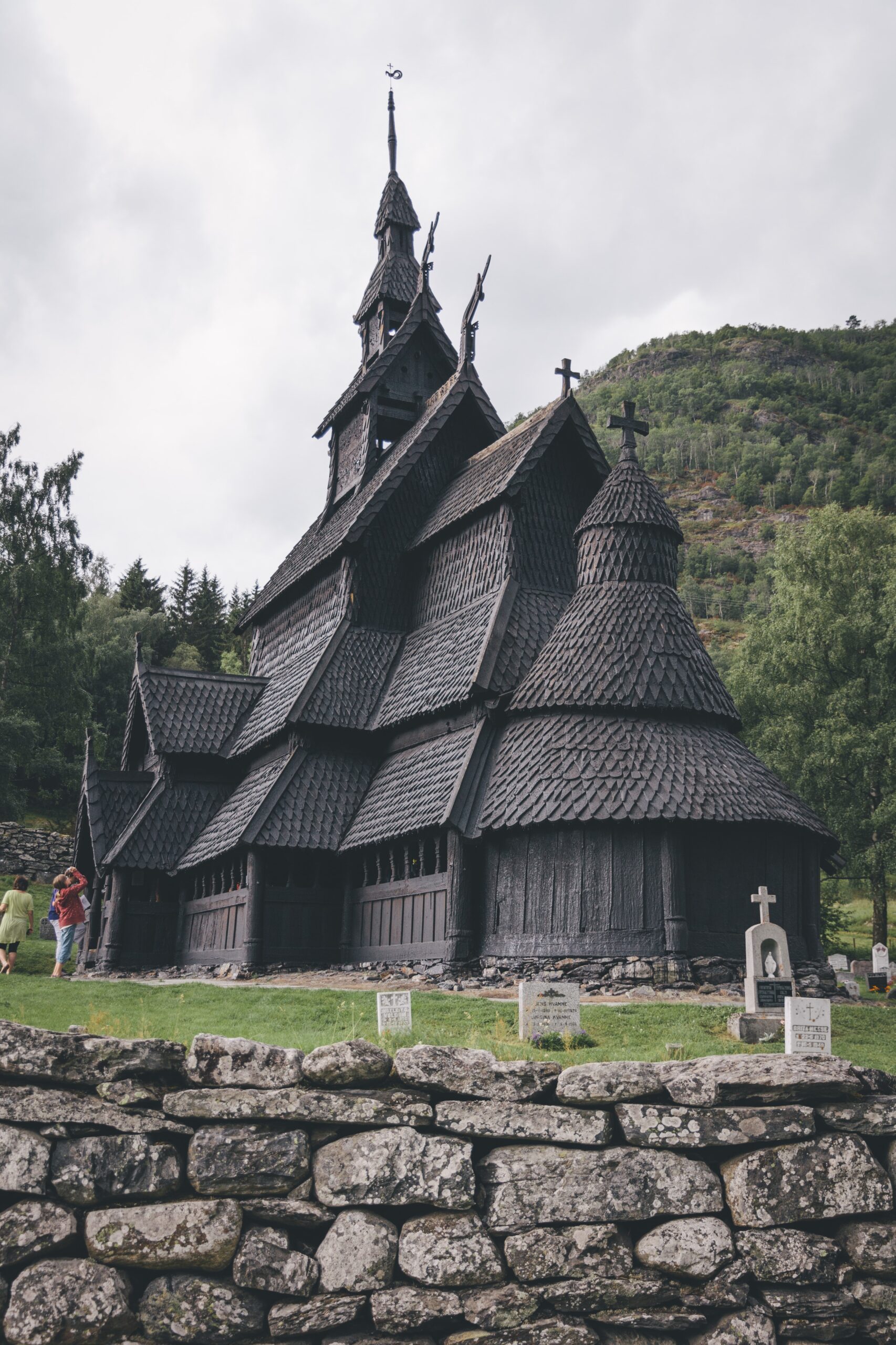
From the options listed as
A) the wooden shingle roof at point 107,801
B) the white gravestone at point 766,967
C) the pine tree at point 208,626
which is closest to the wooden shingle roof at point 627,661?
the white gravestone at point 766,967

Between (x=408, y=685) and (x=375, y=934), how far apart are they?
198 inches

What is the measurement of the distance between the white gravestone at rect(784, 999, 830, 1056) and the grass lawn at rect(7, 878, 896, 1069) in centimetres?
68

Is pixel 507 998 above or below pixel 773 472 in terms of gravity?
below

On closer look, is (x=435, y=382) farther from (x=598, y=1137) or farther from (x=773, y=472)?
(x=773, y=472)

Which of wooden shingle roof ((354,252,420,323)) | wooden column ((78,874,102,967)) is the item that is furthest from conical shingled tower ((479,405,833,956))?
wooden shingle roof ((354,252,420,323))

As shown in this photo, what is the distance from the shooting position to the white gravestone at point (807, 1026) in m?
9.68

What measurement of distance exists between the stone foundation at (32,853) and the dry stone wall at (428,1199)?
34.5m

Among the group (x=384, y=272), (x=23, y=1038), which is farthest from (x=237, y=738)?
(x=23, y=1038)

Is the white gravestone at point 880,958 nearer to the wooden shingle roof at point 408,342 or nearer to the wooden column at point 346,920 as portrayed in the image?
the wooden column at point 346,920

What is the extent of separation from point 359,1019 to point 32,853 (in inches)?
1198

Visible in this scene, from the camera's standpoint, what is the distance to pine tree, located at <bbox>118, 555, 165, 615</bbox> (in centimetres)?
7044

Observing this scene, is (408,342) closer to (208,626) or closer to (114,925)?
(114,925)

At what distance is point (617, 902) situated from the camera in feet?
56.9

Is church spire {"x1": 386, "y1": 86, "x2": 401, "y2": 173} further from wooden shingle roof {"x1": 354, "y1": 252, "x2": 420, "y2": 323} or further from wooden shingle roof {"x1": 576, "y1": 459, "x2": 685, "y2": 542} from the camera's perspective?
wooden shingle roof {"x1": 576, "y1": 459, "x2": 685, "y2": 542}
